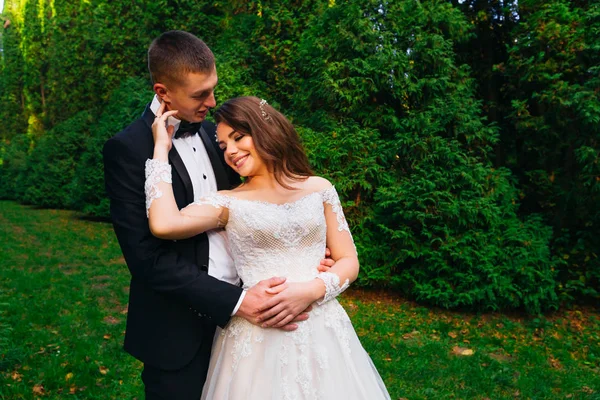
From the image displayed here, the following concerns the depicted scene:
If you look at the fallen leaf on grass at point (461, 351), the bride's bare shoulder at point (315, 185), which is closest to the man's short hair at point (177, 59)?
the bride's bare shoulder at point (315, 185)

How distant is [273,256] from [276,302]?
26cm

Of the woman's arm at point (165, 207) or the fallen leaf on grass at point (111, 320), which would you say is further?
the fallen leaf on grass at point (111, 320)

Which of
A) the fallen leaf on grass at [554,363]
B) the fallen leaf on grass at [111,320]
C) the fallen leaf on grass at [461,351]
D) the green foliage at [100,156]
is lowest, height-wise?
the fallen leaf on grass at [111,320]

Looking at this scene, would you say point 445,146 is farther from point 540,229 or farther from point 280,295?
point 280,295

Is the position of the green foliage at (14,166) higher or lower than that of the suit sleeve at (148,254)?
→ lower

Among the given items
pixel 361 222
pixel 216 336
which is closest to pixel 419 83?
pixel 361 222

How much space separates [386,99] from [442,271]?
2.85 m

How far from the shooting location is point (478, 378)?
17.4 feet

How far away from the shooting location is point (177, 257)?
2.11 meters

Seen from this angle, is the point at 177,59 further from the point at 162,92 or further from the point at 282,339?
the point at 282,339

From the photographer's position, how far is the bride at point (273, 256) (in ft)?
7.18

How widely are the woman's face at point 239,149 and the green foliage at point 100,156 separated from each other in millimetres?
11485

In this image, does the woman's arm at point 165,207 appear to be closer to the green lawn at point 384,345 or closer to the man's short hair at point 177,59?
the man's short hair at point 177,59

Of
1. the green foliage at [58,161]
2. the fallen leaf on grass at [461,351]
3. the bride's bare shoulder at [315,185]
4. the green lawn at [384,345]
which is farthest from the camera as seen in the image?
the green foliage at [58,161]
